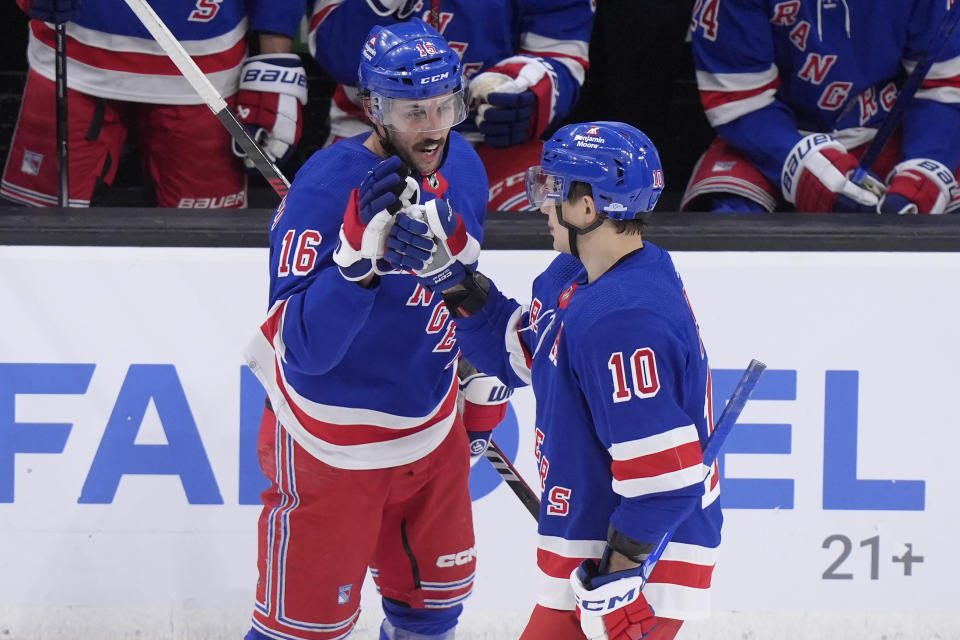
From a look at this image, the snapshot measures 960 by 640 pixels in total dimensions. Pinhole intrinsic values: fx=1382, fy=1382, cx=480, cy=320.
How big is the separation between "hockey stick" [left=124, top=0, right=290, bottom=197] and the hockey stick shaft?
0.82 meters

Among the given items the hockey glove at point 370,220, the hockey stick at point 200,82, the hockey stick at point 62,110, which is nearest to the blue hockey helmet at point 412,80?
the hockey glove at point 370,220

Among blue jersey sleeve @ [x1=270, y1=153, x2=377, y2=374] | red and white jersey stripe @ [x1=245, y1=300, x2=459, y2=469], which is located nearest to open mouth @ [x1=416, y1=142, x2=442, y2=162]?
blue jersey sleeve @ [x1=270, y1=153, x2=377, y2=374]

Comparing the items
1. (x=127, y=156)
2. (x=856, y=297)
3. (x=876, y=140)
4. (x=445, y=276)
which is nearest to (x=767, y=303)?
(x=856, y=297)

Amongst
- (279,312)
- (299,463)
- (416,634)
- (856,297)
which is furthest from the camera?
(856,297)

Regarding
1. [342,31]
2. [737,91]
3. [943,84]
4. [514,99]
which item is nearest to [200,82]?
[342,31]

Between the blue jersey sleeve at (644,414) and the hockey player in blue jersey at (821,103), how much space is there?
143cm

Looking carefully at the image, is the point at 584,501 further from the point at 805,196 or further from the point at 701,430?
the point at 805,196

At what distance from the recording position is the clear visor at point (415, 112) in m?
1.97

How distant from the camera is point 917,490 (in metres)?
2.65

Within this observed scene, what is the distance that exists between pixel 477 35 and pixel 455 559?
1257mm

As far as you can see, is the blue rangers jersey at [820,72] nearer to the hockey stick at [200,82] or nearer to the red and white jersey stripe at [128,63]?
the red and white jersey stripe at [128,63]

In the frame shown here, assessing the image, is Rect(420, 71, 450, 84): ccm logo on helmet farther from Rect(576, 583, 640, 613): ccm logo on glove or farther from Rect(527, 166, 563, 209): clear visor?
Rect(576, 583, 640, 613): ccm logo on glove

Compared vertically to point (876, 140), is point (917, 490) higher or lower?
lower

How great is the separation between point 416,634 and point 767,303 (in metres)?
0.91
